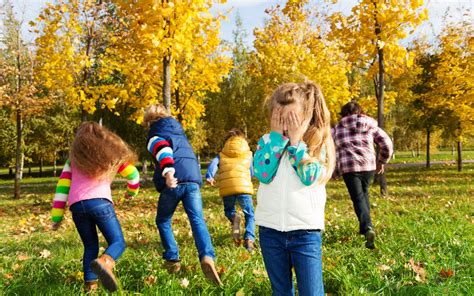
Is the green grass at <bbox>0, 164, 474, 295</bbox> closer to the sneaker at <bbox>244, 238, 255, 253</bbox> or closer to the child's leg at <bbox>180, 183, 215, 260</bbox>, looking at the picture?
the sneaker at <bbox>244, 238, 255, 253</bbox>

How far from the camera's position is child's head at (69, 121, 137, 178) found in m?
3.82

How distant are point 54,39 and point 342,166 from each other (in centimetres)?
882

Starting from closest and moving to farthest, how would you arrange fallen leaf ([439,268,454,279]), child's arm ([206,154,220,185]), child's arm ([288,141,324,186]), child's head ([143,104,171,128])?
child's arm ([288,141,324,186]), fallen leaf ([439,268,454,279]), child's head ([143,104,171,128]), child's arm ([206,154,220,185])

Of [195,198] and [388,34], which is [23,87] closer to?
[388,34]

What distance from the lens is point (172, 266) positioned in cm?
438

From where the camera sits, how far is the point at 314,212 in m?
2.62

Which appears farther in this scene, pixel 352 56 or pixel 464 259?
pixel 352 56

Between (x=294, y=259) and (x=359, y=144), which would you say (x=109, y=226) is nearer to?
(x=294, y=259)

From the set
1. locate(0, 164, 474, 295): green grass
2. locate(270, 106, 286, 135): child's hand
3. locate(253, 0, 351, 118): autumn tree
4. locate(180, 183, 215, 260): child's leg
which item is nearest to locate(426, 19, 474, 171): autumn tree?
locate(253, 0, 351, 118): autumn tree

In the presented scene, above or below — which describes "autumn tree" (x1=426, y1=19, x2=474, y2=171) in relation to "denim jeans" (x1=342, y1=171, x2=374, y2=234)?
above

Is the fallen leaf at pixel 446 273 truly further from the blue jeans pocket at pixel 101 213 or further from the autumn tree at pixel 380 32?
the autumn tree at pixel 380 32

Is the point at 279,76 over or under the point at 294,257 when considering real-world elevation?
over

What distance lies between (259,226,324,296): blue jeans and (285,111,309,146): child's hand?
1.84ft

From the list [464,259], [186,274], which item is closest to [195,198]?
[186,274]
